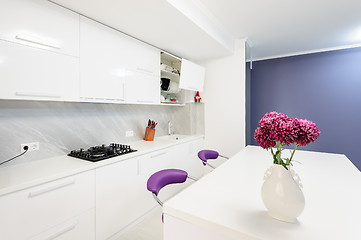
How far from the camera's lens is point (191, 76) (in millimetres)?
3086

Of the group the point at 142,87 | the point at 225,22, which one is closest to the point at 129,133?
the point at 142,87

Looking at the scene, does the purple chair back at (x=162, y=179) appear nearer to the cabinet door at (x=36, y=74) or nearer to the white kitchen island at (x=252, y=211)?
the white kitchen island at (x=252, y=211)

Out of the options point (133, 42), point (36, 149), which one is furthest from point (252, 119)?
point (36, 149)

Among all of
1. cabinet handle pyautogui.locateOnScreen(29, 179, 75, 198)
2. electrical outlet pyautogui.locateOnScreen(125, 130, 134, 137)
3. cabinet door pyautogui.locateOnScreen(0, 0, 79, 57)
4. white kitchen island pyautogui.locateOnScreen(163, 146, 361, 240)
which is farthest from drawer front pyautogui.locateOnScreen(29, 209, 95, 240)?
cabinet door pyautogui.locateOnScreen(0, 0, 79, 57)

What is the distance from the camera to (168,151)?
261cm

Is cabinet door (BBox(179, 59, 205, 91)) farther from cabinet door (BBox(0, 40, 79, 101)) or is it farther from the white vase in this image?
the white vase

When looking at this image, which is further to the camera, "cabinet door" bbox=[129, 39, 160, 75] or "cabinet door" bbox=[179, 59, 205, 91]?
"cabinet door" bbox=[179, 59, 205, 91]

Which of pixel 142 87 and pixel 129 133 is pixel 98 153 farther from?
pixel 142 87

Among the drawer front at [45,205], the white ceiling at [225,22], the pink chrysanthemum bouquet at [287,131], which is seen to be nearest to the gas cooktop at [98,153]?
the drawer front at [45,205]

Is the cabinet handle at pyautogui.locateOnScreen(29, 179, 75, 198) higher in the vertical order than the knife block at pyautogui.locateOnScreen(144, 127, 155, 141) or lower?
lower

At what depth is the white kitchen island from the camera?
28.7 inches

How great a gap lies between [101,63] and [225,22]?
1.81 m

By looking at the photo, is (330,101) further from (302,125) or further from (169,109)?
(302,125)

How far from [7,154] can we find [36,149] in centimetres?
21
